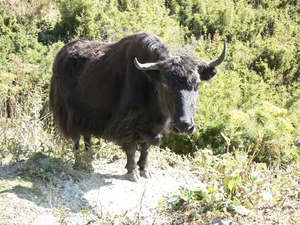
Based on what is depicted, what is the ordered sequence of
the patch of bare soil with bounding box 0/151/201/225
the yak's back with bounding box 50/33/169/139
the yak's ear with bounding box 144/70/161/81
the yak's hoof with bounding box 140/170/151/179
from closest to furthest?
the patch of bare soil with bounding box 0/151/201/225 < the yak's ear with bounding box 144/70/161/81 < the yak's back with bounding box 50/33/169/139 < the yak's hoof with bounding box 140/170/151/179

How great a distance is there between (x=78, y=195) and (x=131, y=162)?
887 millimetres

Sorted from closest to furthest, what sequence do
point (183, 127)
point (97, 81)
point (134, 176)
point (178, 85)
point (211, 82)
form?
point (183, 127) → point (178, 85) → point (134, 176) → point (97, 81) → point (211, 82)

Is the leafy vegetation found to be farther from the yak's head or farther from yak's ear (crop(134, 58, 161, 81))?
yak's ear (crop(134, 58, 161, 81))

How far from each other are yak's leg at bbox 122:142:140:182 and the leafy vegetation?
Answer: 2.45 ft

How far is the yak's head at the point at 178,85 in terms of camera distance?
4855 mm

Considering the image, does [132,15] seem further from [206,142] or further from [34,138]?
[34,138]

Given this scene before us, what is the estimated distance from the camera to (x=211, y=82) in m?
10.7

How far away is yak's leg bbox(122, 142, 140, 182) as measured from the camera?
566 centimetres

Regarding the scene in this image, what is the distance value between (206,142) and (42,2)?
29.7 ft

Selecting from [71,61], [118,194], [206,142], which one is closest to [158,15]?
[206,142]

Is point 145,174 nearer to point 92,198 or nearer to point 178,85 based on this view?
point 92,198

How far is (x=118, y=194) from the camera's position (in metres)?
5.25

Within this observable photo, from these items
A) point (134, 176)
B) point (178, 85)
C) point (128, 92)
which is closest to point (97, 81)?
point (128, 92)

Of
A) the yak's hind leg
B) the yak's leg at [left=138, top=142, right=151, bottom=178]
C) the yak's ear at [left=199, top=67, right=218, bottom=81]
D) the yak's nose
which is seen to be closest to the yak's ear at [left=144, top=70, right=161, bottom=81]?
the yak's ear at [left=199, top=67, right=218, bottom=81]
